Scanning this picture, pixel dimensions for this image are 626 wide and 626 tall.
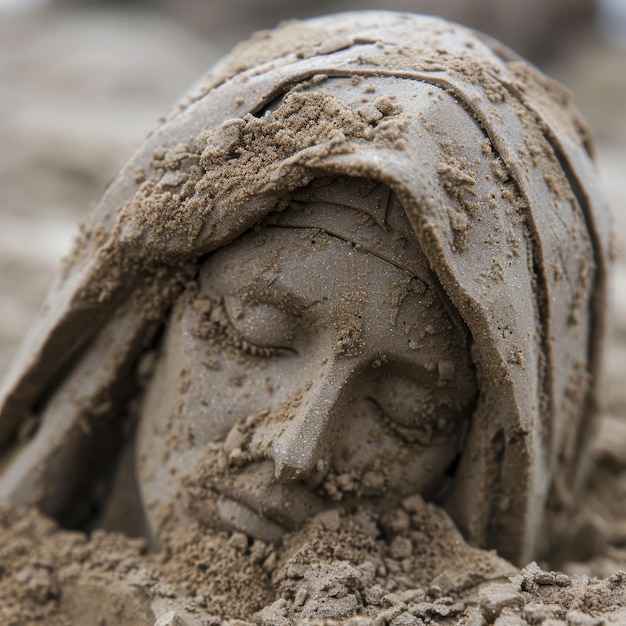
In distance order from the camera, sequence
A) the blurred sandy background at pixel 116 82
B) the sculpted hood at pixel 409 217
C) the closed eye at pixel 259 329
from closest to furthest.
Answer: the sculpted hood at pixel 409 217, the closed eye at pixel 259 329, the blurred sandy background at pixel 116 82

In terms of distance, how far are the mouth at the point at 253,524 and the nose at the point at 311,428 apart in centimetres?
15

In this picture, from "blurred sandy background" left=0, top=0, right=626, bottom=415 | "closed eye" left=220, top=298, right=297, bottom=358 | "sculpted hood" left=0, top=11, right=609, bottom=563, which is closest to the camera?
"sculpted hood" left=0, top=11, right=609, bottom=563

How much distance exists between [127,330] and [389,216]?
0.75 meters

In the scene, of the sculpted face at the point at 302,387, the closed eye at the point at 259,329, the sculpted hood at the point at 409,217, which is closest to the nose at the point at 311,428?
the sculpted face at the point at 302,387

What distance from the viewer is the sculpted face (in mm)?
1579

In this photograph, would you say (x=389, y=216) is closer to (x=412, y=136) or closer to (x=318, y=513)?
(x=412, y=136)

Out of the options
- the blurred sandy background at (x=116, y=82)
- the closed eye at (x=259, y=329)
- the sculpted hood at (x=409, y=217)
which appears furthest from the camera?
the blurred sandy background at (x=116, y=82)

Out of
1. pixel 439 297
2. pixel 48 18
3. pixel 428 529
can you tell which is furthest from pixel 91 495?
pixel 48 18

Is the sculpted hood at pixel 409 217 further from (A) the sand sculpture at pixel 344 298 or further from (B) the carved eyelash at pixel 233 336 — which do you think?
(B) the carved eyelash at pixel 233 336

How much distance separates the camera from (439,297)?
5.17ft

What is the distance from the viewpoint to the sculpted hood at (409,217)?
1517mm

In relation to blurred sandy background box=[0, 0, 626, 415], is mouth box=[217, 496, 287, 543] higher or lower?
lower

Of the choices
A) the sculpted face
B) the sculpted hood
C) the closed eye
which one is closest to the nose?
the sculpted face

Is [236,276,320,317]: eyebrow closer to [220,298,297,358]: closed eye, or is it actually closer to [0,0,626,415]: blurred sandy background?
[220,298,297,358]: closed eye
